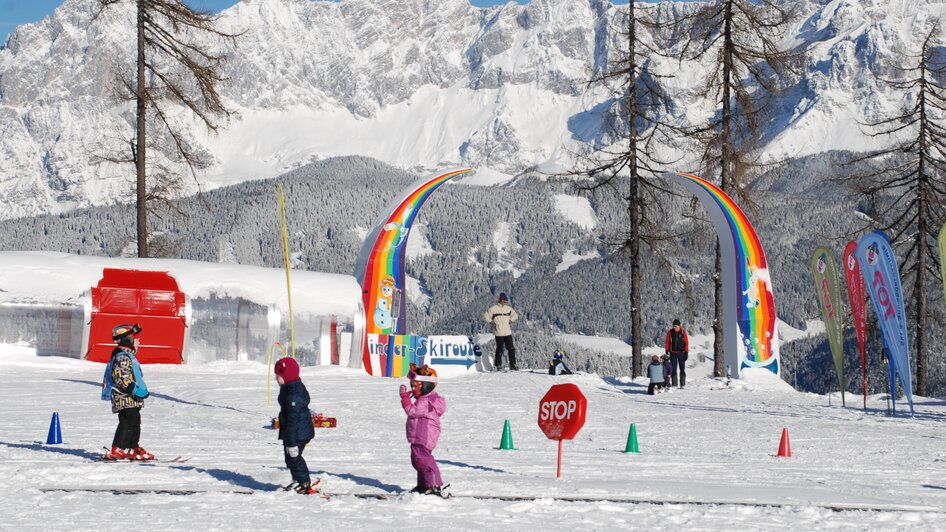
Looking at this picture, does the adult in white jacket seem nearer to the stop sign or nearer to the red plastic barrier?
the red plastic barrier

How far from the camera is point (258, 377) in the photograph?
22.6 meters

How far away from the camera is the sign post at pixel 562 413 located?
11.6m

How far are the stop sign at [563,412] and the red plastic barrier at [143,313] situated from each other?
1312cm

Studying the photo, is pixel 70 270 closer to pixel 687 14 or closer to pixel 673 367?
pixel 673 367

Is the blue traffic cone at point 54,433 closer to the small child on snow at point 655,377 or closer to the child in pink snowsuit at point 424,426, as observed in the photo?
the child in pink snowsuit at point 424,426

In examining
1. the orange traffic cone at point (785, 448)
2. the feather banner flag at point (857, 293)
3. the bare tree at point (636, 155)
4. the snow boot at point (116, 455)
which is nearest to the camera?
the snow boot at point (116, 455)

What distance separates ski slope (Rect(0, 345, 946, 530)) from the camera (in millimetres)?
9344

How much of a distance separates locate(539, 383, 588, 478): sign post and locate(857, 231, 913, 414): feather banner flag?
962cm

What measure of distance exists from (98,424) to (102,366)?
8395 mm

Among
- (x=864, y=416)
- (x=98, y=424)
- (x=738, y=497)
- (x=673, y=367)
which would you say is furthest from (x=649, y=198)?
(x=738, y=497)

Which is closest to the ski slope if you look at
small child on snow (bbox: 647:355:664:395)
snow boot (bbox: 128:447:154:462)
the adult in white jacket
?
snow boot (bbox: 128:447:154:462)

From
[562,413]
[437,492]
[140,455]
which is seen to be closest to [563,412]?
[562,413]

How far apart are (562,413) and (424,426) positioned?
6.24ft

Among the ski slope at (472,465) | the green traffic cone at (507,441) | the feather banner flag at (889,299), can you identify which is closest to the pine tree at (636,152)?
the ski slope at (472,465)
